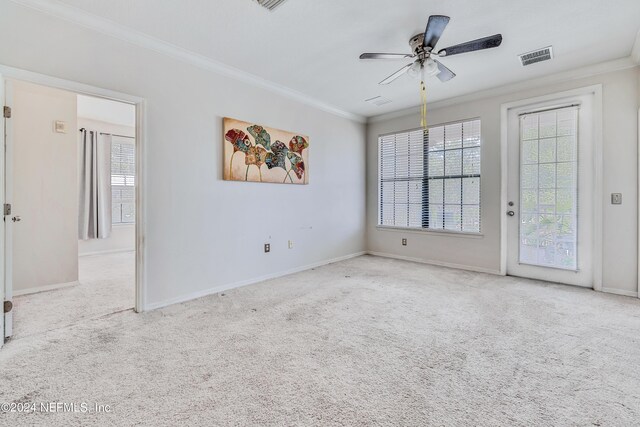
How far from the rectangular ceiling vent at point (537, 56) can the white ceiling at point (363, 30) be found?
0.07m

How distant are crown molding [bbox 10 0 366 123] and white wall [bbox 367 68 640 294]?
2347 mm

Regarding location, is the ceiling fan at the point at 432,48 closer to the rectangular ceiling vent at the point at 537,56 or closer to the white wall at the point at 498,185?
the rectangular ceiling vent at the point at 537,56

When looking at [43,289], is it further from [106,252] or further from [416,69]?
[416,69]

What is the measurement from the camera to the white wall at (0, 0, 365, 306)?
7.64ft

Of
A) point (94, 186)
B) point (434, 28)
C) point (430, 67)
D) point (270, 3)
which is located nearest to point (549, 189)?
point (430, 67)

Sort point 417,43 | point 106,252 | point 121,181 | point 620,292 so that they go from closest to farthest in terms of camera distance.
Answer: point 417,43, point 620,292, point 106,252, point 121,181

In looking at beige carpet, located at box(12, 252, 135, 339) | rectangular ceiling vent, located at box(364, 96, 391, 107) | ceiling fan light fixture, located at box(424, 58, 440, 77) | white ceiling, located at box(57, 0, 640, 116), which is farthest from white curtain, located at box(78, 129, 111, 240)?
ceiling fan light fixture, located at box(424, 58, 440, 77)

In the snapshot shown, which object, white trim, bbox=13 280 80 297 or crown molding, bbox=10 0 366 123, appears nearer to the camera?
crown molding, bbox=10 0 366 123

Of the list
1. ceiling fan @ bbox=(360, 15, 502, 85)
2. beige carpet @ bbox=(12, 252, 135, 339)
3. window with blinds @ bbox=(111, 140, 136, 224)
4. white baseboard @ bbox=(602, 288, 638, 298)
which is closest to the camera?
ceiling fan @ bbox=(360, 15, 502, 85)

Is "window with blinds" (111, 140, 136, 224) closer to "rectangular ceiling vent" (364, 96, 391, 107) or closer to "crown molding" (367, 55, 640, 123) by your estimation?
"rectangular ceiling vent" (364, 96, 391, 107)

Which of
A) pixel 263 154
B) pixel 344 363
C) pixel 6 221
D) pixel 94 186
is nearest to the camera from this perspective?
pixel 344 363

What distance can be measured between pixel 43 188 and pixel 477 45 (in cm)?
490

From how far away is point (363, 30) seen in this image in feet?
8.58

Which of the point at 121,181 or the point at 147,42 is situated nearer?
the point at 147,42
